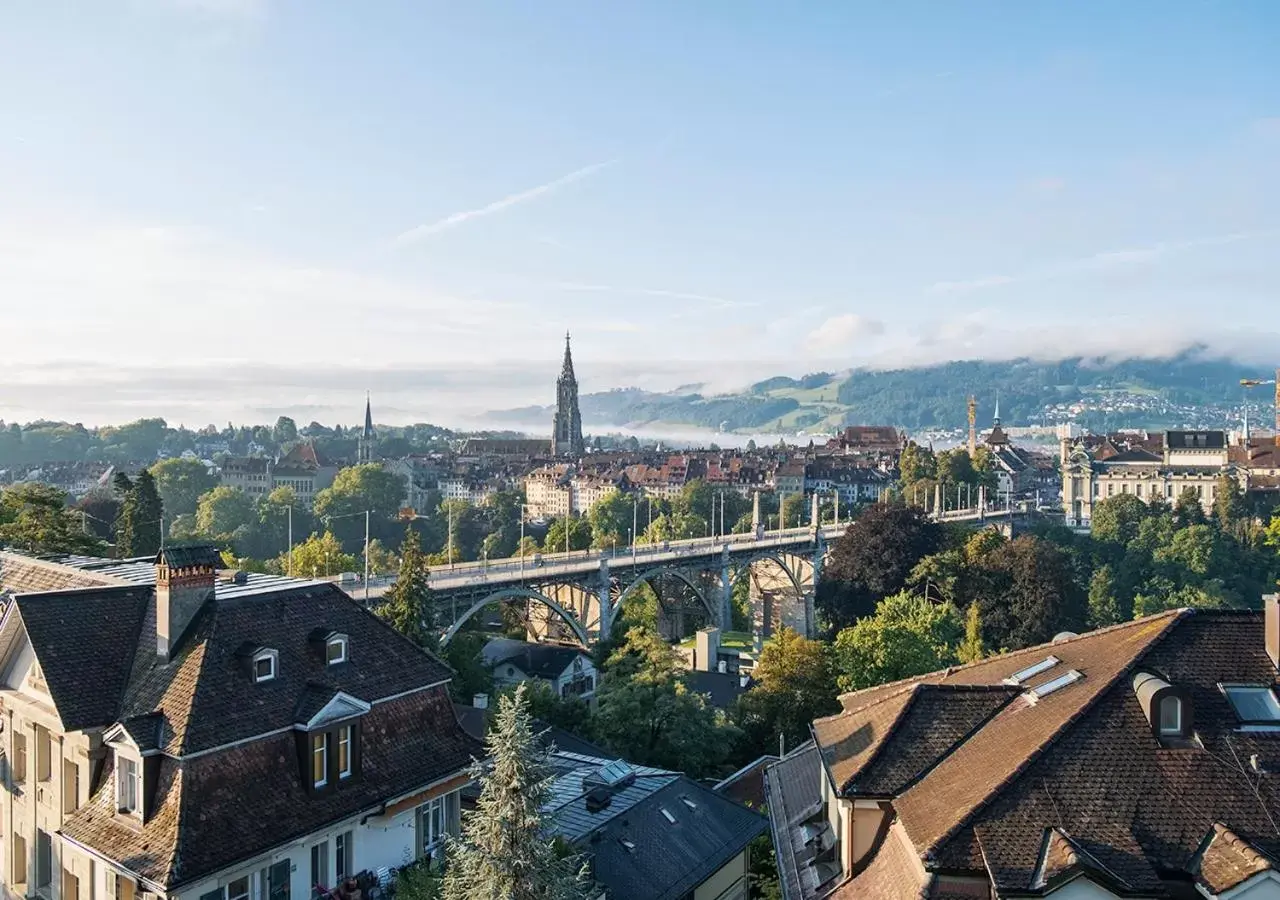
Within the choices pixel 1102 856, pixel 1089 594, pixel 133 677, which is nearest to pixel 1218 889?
pixel 1102 856

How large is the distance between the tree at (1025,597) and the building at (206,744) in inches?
1764

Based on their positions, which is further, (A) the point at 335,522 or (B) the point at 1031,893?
(A) the point at 335,522

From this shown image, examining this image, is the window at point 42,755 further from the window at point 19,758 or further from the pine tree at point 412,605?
the pine tree at point 412,605

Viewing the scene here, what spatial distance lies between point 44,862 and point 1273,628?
2171 cm

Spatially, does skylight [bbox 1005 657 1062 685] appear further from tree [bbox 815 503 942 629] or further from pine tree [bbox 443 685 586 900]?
tree [bbox 815 503 942 629]

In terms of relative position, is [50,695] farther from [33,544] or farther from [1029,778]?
[33,544]

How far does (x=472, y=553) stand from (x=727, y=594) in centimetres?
4756

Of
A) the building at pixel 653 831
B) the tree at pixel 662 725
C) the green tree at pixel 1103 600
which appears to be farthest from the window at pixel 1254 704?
the green tree at pixel 1103 600

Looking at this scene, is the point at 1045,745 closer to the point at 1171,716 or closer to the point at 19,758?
the point at 1171,716

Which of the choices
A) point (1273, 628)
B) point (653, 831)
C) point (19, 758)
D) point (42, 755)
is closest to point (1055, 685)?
point (1273, 628)

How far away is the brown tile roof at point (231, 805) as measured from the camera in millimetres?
15727

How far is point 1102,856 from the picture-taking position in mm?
12453

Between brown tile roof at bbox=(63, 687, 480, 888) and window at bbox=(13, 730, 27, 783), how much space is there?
2.69 metres

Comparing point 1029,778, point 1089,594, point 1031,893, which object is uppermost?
point 1029,778
